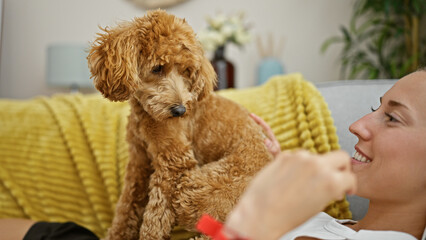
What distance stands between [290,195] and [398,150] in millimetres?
429

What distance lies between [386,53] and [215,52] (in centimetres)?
149

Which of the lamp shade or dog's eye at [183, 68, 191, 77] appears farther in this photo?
the lamp shade

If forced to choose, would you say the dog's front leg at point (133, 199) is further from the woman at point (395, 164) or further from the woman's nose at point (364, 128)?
the woman's nose at point (364, 128)

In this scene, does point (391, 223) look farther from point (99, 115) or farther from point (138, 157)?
point (99, 115)

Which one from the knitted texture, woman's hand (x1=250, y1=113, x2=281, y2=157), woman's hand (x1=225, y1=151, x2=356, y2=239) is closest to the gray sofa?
the knitted texture

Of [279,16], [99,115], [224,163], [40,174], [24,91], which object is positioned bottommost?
[24,91]

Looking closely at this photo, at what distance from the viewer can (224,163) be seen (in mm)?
833

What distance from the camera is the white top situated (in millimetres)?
692

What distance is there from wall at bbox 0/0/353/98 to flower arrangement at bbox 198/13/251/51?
55 cm

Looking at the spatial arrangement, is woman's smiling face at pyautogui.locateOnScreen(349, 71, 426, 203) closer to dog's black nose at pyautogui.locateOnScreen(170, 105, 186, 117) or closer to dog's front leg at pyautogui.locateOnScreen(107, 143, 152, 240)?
dog's black nose at pyautogui.locateOnScreen(170, 105, 186, 117)

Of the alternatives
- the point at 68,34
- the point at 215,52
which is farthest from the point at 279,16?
the point at 68,34

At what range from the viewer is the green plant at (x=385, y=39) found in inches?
96.4

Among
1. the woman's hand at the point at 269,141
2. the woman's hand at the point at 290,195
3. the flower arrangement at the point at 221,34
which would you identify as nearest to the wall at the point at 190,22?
the flower arrangement at the point at 221,34

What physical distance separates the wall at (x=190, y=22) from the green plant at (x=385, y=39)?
0.65 feet
